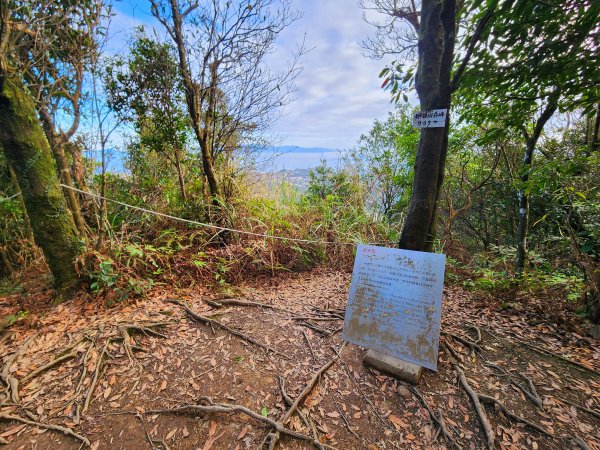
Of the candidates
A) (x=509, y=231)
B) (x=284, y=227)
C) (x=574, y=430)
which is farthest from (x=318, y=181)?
(x=574, y=430)

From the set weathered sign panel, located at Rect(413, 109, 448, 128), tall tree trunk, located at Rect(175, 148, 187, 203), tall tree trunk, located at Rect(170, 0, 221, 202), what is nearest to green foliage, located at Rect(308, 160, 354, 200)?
tall tree trunk, located at Rect(170, 0, 221, 202)

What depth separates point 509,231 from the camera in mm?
5980

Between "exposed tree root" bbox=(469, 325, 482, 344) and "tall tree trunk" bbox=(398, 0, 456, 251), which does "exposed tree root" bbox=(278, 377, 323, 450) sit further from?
"exposed tree root" bbox=(469, 325, 482, 344)

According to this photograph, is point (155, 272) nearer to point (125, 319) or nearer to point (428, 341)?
point (125, 319)

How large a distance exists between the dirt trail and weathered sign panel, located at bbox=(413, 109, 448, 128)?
1.76 metres

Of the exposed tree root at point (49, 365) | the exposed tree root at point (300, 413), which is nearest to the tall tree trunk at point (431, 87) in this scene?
the exposed tree root at point (300, 413)

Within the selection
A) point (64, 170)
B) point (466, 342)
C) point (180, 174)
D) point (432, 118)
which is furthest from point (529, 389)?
point (64, 170)

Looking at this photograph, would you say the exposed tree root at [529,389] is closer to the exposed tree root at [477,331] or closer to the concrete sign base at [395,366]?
the exposed tree root at [477,331]

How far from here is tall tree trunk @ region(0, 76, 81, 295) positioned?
1998mm

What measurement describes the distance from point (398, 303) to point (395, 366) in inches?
18.7

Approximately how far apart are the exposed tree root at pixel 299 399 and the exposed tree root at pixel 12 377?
1.67 metres

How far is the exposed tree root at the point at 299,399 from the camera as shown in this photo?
4.60ft

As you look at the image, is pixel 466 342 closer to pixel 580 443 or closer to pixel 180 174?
pixel 580 443

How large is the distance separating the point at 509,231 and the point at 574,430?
229 inches
